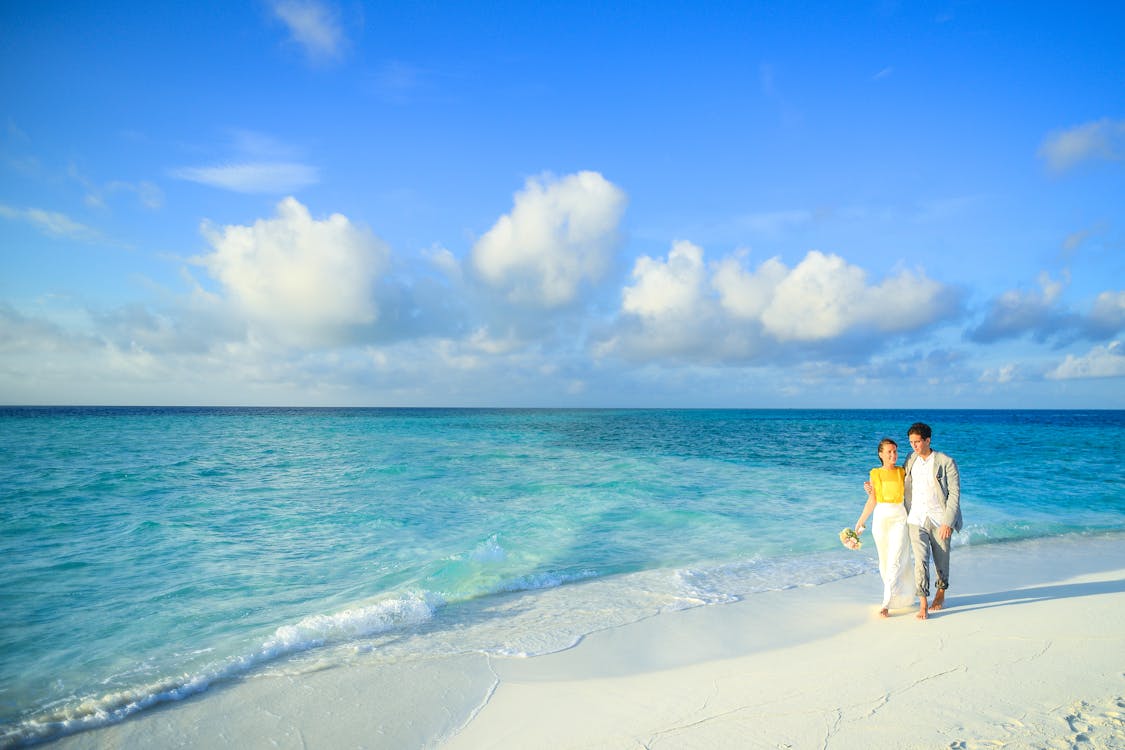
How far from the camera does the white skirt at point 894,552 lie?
252 inches

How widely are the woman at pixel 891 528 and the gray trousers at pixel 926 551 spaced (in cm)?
12

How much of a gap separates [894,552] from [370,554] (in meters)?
8.26

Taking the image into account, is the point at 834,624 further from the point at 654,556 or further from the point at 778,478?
the point at 778,478

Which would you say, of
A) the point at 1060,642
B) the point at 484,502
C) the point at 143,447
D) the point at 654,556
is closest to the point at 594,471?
the point at 484,502

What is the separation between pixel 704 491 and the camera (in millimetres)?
17312

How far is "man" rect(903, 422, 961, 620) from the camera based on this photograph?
→ 6.09 m

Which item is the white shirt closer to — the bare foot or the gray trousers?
the gray trousers

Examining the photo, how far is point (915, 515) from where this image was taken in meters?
6.33

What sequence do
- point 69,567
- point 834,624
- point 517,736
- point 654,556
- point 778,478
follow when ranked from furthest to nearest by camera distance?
point 778,478 < point 654,556 < point 69,567 < point 834,624 < point 517,736

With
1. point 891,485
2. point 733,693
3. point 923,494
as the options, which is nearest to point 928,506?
point 923,494

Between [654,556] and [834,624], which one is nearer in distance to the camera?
[834,624]

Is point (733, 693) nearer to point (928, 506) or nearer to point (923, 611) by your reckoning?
point (923, 611)

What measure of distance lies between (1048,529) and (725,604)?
9.86 m

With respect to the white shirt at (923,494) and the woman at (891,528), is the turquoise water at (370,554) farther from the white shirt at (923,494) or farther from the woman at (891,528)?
the white shirt at (923,494)
